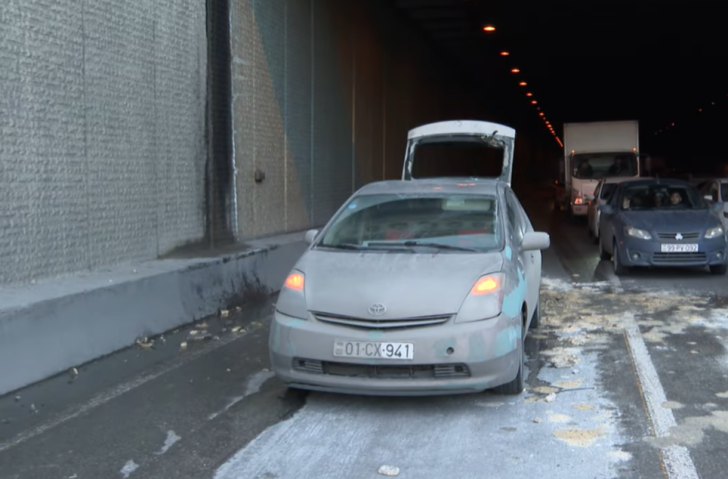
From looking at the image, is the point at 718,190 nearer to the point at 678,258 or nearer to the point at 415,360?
the point at 678,258

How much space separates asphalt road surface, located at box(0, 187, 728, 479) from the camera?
4.42 metres

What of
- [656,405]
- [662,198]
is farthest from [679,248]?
[656,405]

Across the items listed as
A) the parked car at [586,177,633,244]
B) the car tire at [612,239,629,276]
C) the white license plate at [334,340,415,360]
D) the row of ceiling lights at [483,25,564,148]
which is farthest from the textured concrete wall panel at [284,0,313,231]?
the row of ceiling lights at [483,25,564,148]

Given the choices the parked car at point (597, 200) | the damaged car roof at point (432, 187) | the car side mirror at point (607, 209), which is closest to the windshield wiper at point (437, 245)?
the damaged car roof at point (432, 187)

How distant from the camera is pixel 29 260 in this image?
710 cm

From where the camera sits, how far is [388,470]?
433 cm

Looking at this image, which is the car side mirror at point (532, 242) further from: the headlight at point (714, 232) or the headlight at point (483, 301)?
the headlight at point (714, 232)

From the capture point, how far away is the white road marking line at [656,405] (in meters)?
4.28

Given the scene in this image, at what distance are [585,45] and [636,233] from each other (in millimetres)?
18215

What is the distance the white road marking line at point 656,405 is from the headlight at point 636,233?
3.39m

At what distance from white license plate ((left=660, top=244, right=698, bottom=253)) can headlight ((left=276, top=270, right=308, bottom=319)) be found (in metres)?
7.28

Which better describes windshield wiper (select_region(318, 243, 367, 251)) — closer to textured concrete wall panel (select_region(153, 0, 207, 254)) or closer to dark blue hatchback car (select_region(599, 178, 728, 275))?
textured concrete wall panel (select_region(153, 0, 207, 254))

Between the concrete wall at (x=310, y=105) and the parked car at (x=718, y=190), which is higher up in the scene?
the concrete wall at (x=310, y=105)

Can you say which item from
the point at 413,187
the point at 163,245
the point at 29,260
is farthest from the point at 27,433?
the point at 163,245
